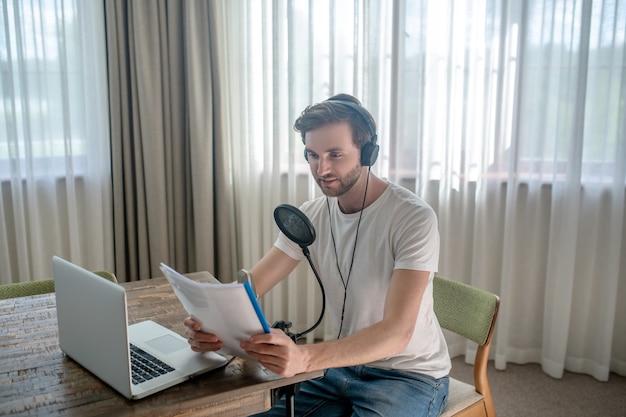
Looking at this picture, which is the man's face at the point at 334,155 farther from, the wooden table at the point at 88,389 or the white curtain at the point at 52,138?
the white curtain at the point at 52,138

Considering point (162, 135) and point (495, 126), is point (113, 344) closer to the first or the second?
point (162, 135)

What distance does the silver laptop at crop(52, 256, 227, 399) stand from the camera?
989 mm

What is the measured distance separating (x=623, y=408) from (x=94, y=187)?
2.75 metres

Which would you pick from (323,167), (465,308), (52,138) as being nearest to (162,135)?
(52,138)

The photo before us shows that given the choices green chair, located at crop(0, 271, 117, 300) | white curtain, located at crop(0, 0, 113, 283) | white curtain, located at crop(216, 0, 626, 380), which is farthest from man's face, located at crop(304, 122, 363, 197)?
white curtain, located at crop(0, 0, 113, 283)

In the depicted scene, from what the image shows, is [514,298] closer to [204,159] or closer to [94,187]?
[204,159]

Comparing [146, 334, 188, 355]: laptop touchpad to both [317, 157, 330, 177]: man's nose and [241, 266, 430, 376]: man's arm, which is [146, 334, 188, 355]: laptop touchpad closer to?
[241, 266, 430, 376]: man's arm

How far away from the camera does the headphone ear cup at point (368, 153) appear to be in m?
1.52

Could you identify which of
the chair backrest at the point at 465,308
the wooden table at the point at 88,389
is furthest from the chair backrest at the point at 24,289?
the chair backrest at the point at 465,308

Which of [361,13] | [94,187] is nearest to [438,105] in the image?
[361,13]

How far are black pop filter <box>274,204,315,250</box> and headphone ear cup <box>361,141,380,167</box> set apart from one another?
332 mm

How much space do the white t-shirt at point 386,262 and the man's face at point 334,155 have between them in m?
0.11

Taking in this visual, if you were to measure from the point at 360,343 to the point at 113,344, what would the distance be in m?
0.54

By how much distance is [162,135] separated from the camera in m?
2.92
